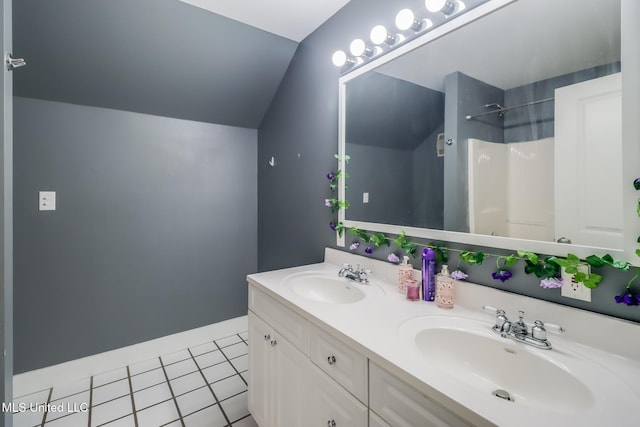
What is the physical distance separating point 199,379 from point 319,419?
51.1 inches

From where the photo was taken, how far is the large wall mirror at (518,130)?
2.70ft

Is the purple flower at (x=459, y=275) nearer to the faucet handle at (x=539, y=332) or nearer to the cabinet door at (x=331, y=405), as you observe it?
the faucet handle at (x=539, y=332)

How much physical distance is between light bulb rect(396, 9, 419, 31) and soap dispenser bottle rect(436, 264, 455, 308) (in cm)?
112

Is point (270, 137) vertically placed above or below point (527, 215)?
above

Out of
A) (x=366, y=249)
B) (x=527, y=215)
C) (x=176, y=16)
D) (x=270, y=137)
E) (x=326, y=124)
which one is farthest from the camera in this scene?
(x=270, y=137)

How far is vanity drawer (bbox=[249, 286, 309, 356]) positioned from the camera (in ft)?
3.68

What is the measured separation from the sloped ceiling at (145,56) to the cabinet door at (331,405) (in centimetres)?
200

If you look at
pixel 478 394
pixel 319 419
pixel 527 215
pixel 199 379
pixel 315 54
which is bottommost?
pixel 199 379

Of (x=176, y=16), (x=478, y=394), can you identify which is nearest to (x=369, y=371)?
(x=478, y=394)

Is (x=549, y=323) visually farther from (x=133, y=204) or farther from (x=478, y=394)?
(x=133, y=204)

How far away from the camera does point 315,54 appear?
1.97m

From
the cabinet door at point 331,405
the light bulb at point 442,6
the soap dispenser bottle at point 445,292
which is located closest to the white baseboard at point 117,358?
the cabinet door at point 331,405

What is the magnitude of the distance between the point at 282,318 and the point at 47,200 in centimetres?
178

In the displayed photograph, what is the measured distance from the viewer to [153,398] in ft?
5.77
